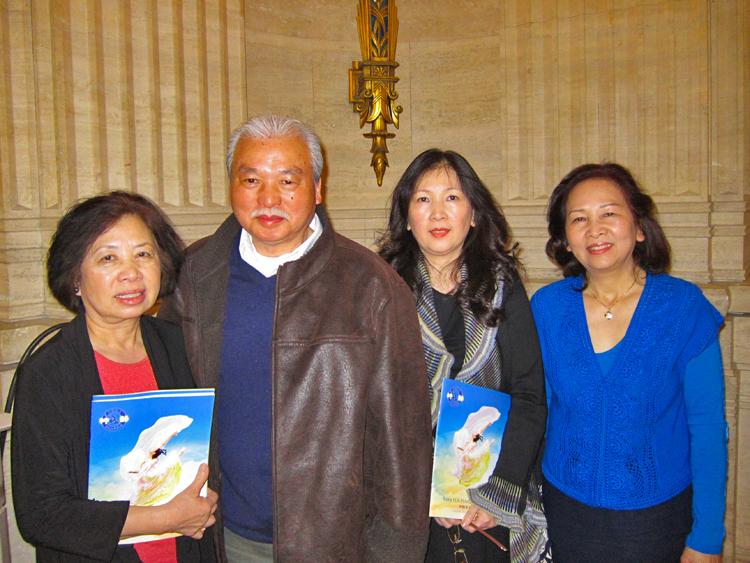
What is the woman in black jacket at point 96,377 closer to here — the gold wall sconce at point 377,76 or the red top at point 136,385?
the red top at point 136,385

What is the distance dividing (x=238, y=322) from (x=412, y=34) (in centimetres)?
308

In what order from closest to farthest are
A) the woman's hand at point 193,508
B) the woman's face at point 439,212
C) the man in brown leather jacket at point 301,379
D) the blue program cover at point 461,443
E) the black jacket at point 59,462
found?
the black jacket at point 59,462
the woman's hand at point 193,508
the man in brown leather jacket at point 301,379
the blue program cover at point 461,443
the woman's face at point 439,212

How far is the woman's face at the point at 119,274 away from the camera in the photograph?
1.65 m

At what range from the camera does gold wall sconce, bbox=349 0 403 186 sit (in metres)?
4.08

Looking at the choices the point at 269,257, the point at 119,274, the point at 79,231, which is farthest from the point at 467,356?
the point at 79,231

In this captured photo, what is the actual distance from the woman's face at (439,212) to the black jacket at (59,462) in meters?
1.10

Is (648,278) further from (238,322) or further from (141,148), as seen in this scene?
(141,148)

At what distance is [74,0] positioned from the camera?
3.11m

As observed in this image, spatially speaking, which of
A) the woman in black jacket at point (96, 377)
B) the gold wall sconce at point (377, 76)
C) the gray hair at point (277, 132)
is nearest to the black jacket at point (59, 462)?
the woman in black jacket at point (96, 377)

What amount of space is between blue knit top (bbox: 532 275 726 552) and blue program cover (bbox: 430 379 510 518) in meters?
0.25

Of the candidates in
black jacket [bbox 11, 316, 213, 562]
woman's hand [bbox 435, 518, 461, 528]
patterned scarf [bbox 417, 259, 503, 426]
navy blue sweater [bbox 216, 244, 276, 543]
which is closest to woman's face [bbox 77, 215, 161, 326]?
black jacket [bbox 11, 316, 213, 562]

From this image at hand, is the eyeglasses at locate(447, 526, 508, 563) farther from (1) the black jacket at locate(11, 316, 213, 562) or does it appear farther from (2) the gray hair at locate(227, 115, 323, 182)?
(2) the gray hair at locate(227, 115, 323, 182)

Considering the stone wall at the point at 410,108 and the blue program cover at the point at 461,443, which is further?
the stone wall at the point at 410,108

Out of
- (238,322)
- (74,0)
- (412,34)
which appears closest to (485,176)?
(412,34)
